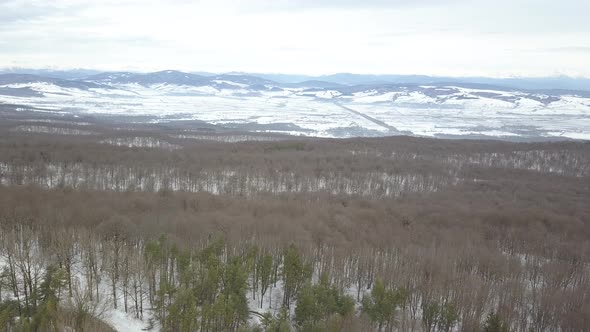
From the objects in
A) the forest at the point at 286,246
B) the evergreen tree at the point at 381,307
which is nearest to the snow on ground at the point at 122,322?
the forest at the point at 286,246

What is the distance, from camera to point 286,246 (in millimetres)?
32094

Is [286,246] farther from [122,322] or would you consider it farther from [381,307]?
[122,322]

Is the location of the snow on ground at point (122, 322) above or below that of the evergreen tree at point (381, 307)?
below

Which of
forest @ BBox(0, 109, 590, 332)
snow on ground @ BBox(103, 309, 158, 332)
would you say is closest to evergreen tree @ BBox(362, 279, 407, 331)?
forest @ BBox(0, 109, 590, 332)

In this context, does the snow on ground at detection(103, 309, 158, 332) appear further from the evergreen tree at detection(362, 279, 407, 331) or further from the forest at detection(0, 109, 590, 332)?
the evergreen tree at detection(362, 279, 407, 331)

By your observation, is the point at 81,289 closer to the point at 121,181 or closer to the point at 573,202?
the point at 121,181

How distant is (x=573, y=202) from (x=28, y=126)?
13978 centimetres

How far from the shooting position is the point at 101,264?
27.4 meters

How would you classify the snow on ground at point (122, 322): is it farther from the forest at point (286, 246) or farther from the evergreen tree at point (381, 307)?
the evergreen tree at point (381, 307)

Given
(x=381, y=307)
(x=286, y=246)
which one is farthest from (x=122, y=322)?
(x=381, y=307)

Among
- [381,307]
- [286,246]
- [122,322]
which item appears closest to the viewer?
[381,307]

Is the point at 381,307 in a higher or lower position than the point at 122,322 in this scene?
higher

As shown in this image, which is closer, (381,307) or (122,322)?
(381,307)

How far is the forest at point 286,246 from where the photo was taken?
23.1 meters
